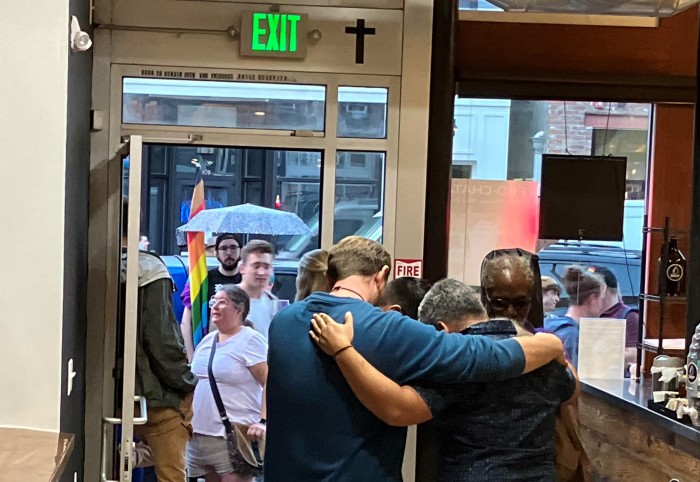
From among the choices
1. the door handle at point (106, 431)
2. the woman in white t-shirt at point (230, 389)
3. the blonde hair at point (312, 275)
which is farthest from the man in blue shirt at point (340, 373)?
Result: the woman in white t-shirt at point (230, 389)

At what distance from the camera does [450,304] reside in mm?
2588

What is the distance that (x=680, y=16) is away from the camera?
4.80 meters

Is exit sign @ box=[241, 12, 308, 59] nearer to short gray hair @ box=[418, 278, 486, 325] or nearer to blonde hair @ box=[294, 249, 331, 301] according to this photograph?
blonde hair @ box=[294, 249, 331, 301]

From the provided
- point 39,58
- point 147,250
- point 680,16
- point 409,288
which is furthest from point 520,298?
point 680,16

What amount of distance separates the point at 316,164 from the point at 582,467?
7.54ft

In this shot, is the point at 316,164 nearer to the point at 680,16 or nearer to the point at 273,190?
the point at 273,190

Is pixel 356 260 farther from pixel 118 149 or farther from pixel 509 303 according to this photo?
pixel 118 149

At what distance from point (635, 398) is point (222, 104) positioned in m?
2.33

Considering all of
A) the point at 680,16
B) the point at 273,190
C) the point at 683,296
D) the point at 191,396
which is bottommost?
the point at 191,396

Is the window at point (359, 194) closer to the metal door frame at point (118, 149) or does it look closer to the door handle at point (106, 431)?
the metal door frame at point (118, 149)

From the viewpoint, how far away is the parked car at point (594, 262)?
16.0ft

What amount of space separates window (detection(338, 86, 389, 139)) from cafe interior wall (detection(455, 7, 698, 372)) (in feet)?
1.51

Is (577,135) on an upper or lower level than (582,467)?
upper

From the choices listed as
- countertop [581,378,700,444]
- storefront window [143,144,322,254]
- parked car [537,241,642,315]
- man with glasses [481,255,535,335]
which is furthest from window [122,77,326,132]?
man with glasses [481,255,535,335]
